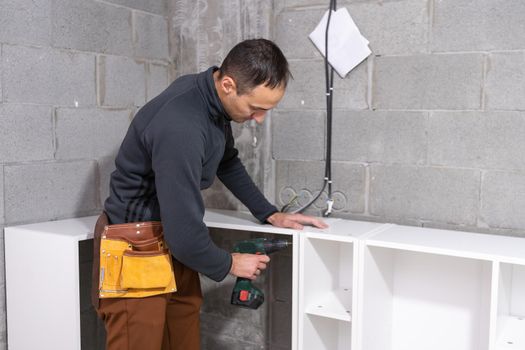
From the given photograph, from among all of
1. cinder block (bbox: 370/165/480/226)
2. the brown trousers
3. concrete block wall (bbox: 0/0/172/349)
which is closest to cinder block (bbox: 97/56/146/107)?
concrete block wall (bbox: 0/0/172/349)

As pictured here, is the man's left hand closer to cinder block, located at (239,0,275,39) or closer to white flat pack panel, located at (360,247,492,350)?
white flat pack panel, located at (360,247,492,350)

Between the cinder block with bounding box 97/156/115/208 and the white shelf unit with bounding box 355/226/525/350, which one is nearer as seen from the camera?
the white shelf unit with bounding box 355/226/525/350

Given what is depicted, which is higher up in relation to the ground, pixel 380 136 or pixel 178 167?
pixel 380 136

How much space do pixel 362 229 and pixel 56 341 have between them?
1162 millimetres

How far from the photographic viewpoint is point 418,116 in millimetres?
2168

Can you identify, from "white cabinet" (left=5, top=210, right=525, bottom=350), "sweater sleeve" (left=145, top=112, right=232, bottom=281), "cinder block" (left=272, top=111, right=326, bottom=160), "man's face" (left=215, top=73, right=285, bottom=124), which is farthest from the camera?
"cinder block" (left=272, top=111, right=326, bottom=160)

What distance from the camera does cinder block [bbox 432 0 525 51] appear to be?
6.45 feet

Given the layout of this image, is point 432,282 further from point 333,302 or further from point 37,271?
point 37,271

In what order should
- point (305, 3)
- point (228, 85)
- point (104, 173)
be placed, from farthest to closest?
1. point (104, 173)
2. point (305, 3)
3. point (228, 85)

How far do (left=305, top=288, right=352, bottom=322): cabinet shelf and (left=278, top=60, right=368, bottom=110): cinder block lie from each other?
753mm

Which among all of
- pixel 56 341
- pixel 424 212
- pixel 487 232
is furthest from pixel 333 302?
pixel 56 341

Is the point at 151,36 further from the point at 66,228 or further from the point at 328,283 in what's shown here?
the point at 328,283

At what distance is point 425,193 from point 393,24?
66cm

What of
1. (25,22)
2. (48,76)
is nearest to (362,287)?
(48,76)
